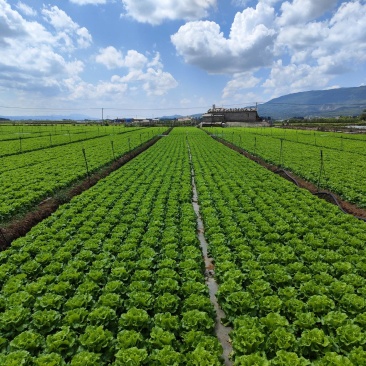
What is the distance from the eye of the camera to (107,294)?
652 cm

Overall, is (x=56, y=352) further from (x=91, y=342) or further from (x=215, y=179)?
(x=215, y=179)

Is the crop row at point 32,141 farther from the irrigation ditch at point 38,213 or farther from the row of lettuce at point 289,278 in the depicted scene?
the row of lettuce at point 289,278

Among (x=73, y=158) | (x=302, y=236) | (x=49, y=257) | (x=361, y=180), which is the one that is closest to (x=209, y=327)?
(x=49, y=257)

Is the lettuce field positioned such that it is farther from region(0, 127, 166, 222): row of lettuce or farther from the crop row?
the crop row

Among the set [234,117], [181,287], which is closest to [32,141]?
[181,287]

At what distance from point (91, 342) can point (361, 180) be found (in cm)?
2003

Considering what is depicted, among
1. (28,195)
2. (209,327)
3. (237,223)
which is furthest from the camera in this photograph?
(28,195)

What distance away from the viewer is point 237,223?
11805mm

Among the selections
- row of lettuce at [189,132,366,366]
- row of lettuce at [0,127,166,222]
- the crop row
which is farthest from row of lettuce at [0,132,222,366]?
the crop row

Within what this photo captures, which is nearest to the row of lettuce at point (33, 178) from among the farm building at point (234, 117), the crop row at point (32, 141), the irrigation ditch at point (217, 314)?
the crop row at point (32, 141)

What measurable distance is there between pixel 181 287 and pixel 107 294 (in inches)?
75.2

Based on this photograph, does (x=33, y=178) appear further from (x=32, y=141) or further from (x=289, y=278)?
(x=32, y=141)

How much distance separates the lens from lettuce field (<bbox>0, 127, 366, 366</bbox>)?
17.2 ft

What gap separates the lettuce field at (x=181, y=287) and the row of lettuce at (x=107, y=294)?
3cm
